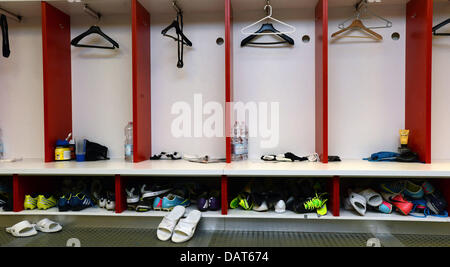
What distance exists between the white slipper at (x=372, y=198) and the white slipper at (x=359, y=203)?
0.06m

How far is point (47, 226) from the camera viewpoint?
1.94 meters

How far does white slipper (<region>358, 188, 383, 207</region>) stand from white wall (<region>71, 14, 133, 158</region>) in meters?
2.06

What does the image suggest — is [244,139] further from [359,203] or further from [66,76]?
[66,76]

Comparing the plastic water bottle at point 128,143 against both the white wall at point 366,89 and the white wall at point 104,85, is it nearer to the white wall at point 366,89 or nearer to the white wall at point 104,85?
the white wall at point 104,85

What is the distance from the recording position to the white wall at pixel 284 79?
7.72 feet

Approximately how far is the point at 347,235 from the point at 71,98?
2615 mm

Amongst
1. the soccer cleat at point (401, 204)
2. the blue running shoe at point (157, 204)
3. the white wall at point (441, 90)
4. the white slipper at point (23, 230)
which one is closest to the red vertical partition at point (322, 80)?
the soccer cleat at point (401, 204)

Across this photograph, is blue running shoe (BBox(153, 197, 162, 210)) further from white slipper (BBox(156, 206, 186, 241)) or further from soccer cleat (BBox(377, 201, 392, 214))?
soccer cleat (BBox(377, 201, 392, 214))

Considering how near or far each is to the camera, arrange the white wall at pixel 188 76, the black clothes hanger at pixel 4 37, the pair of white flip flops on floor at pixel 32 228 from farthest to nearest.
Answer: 1. the white wall at pixel 188 76
2. the black clothes hanger at pixel 4 37
3. the pair of white flip flops on floor at pixel 32 228

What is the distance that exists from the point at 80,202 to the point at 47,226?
0.29 m

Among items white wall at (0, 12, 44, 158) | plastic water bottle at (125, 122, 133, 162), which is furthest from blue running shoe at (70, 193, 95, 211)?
white wall at (0, 12, 44, 158)

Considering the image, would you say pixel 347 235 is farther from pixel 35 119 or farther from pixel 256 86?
pixel 35 119

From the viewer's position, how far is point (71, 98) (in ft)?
8.25
